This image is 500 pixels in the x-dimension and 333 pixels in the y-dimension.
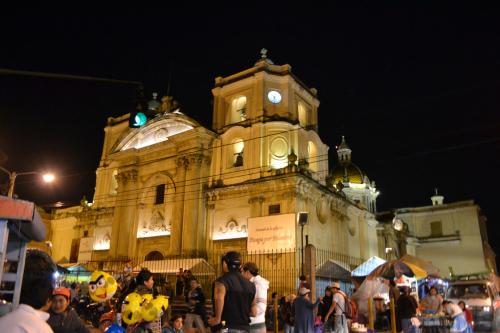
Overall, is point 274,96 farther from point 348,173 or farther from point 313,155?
point 348,173

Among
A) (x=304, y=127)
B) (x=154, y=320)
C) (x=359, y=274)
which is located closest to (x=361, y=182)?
(x=304, y=127)

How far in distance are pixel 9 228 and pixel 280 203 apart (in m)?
18.5

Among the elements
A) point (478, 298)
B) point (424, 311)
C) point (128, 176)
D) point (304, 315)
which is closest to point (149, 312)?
point (304, 315)

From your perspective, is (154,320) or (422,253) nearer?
(154,320)

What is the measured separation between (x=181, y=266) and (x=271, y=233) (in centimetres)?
577

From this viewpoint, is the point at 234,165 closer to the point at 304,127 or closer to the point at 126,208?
the point at 304,127

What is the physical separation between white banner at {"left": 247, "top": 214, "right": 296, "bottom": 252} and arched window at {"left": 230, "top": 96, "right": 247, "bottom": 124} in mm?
8299

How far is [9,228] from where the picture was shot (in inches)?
255

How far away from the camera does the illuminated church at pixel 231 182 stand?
81.0ft

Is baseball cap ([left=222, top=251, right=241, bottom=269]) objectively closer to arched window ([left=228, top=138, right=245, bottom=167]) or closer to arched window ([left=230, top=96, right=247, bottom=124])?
arched window ([left=228, top=138, right=245, bottom=167])

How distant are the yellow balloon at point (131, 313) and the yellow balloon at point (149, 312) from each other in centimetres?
6

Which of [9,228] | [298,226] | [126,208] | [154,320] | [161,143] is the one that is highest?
[161,143]

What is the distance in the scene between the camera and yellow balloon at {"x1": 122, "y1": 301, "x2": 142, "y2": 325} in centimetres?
593

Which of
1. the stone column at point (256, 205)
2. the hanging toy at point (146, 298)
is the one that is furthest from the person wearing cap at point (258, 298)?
the stone column at point (256, 205)
